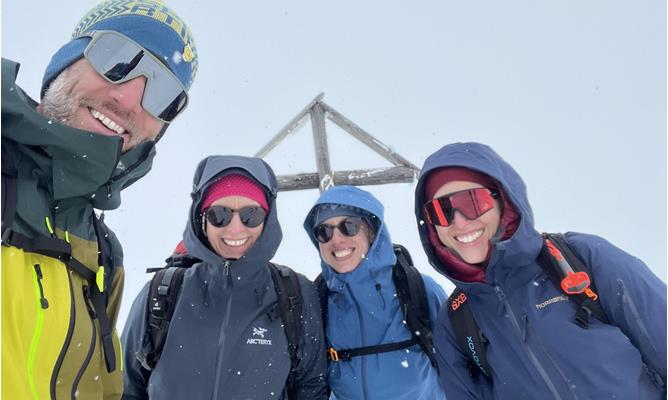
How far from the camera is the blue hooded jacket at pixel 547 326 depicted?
266cm

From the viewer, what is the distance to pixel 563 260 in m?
2.95

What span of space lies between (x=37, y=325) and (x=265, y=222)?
2.10 meters

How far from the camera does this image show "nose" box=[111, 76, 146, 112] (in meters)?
2.80

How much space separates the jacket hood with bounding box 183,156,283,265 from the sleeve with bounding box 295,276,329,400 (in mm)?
638

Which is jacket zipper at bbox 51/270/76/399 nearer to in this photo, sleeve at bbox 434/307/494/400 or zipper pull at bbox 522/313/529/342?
sleeve at bbox 434/307/494/400

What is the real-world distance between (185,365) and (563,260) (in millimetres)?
2940

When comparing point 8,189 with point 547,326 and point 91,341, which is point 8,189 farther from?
point 547,326

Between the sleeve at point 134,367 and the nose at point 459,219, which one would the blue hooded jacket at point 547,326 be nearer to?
the nose at point 459,219

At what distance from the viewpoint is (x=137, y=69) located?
2.92 metres

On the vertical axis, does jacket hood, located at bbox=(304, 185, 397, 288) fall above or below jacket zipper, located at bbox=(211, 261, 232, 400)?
above

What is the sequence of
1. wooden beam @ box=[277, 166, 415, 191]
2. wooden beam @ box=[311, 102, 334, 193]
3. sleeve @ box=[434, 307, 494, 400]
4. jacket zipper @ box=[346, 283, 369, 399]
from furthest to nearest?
wooden beam @ box=[277, 166, 415, 191] → wooden beam @ box=[311, 102, 334, 193] → jacket zipper @ box=[346, 283, 369, 399] → sleeve @ box=[434, 307, 494, 400]

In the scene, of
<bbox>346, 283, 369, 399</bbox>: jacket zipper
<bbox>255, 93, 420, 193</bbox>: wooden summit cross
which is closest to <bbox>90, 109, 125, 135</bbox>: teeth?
<bbox>346, 283, 369, 399</bbox>: jacket zipper

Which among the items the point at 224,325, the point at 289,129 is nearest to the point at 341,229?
the point at 224,325

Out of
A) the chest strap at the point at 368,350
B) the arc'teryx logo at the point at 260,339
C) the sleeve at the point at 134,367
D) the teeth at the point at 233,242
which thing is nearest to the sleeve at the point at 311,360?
the chest strap at the point at 368,350
